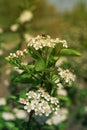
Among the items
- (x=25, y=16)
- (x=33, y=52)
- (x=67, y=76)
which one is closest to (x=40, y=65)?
(x=33, y=52)

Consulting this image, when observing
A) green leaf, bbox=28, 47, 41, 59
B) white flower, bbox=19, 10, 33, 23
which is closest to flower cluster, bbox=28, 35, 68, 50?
green leaf, bbox=28, 47, 41, 59

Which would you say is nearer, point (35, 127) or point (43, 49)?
point (43, 49)

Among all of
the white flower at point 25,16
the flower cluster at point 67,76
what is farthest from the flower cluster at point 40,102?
the white flower at point 25,16

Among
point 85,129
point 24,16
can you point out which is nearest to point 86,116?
point 85,129

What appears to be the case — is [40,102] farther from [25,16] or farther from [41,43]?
[25,16]

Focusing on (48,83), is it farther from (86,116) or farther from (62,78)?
(86,116)

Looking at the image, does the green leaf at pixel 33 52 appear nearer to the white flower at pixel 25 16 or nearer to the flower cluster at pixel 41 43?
the flower cluster at pixel 41 43
